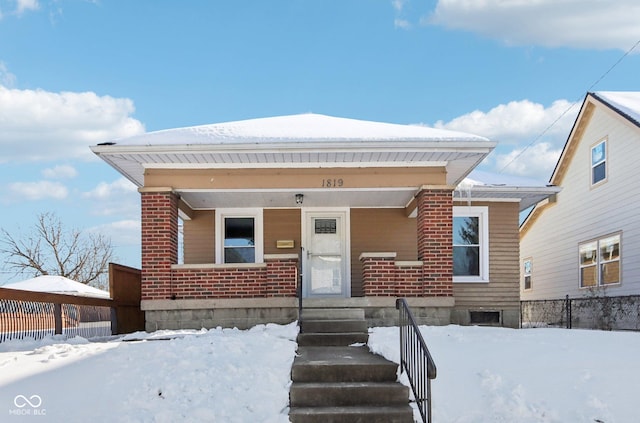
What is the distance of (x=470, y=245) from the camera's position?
14531 mm

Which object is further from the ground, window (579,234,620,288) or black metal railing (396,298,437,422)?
window (579,234,620,288)

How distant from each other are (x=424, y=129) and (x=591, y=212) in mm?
8118

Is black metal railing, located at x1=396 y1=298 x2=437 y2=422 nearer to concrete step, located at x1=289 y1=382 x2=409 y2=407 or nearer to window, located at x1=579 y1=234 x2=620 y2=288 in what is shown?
concrete step, located at x1=289 y1=382 x2=409 y2=407

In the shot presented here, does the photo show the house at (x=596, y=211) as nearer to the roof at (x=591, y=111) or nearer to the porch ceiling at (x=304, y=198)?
the roof at (x=591, y=111)

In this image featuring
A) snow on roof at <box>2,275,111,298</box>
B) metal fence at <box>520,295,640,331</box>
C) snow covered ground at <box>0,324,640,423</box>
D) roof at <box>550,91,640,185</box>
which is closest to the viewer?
snow covered ground at <box>0,324,640,423</box>

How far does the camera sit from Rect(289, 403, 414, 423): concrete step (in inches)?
248

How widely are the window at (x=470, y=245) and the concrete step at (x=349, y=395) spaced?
7.83 m

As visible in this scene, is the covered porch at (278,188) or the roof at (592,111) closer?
the covered porch at (278,188)

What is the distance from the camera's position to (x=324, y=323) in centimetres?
976

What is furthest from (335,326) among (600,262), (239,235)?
(600,262)

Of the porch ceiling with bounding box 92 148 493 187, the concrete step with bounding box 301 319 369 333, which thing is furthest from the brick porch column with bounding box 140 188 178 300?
the concrete step with bounding box 301 319 369 333

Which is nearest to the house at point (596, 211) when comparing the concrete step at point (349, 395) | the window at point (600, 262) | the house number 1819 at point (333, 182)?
the window at point (600, 262)

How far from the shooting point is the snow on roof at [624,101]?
15.6m

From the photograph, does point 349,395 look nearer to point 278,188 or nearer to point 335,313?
point 335,313
